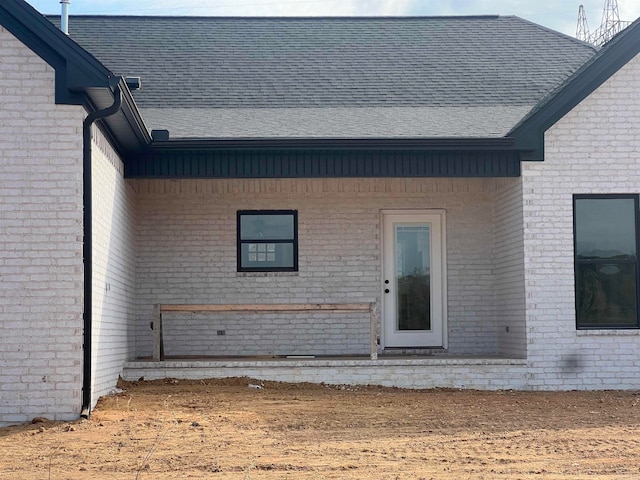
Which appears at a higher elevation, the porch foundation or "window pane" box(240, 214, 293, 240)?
"window pane" box(240, 214, 293, 240)

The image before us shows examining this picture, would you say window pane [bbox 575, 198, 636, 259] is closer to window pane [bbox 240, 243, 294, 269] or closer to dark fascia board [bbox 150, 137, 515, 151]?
dark fascia board [bbox 150, 137, 515, 151]

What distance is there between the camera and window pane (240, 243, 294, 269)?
1446cm

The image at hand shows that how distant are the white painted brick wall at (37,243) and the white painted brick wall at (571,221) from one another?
6.27 m

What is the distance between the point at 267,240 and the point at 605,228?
509 cm

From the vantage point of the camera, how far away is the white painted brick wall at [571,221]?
12.8 metres

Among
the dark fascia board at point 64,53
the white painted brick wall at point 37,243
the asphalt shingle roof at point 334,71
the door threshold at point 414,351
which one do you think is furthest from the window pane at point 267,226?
the dark fascia board at point 64,53

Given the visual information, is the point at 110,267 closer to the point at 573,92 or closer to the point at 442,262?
the point at 442,262

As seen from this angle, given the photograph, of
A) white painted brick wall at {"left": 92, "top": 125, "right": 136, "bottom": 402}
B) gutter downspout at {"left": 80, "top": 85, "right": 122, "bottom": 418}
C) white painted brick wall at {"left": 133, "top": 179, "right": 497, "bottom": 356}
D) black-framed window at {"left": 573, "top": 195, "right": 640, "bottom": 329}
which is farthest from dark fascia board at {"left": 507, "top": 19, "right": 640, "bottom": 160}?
gutter downspout at {"left": 80, "top": 85, "right": 122, "bottom": 418}

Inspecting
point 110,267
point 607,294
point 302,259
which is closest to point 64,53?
point 110,267

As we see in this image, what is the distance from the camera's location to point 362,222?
1452cm

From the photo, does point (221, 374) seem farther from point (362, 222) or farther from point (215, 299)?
point (362, 222)

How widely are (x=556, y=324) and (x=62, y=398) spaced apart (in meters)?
6.74

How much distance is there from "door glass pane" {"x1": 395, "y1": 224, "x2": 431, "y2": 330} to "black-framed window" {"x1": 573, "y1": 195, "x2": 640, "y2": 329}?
261 cm

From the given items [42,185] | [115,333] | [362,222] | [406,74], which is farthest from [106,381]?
[406,74]
